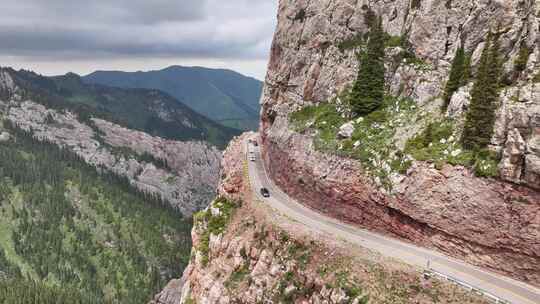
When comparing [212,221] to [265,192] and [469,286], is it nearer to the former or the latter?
[265,192]

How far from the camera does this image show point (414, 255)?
3294cm

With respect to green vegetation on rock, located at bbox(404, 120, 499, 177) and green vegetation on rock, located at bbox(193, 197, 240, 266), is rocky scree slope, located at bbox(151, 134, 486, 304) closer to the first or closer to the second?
green vegetation on rock, located at bbox(193, 197, 240, 266)

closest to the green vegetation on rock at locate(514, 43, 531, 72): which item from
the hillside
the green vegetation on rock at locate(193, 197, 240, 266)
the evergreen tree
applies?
the hillside

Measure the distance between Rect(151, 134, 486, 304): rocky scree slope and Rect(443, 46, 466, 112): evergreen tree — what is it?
1853 cm

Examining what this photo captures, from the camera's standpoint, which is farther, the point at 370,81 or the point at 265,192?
the point at 265,192

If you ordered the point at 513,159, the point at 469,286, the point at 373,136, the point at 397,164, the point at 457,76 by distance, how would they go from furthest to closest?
the point at 373,136 < the point at 457,76 < the point at 397,164 < the point at 513,159 < the point at 469,286

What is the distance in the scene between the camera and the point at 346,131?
154ft

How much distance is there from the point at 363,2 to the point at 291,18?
16.0m

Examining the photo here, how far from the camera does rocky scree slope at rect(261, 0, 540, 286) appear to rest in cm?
2902

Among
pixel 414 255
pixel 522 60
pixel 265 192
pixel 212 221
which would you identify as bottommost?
pixel 212 221

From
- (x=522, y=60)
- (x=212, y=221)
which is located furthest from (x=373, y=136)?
(x=212, y=221)

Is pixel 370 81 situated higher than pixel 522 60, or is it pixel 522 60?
pixel 522 60

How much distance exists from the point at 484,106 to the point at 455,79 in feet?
24.6

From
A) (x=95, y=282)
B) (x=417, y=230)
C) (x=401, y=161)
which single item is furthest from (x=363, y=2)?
(x=95, y=282)
